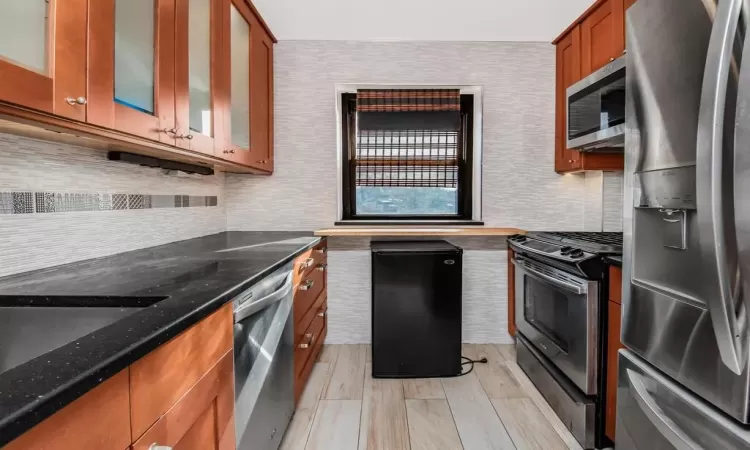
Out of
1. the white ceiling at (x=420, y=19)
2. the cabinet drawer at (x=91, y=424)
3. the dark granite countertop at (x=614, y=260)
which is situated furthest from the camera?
the white ceiling at (x=420, y=19)

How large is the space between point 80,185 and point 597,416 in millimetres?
2389

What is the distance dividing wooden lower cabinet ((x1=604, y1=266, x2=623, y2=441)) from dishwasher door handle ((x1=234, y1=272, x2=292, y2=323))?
4.66 ft

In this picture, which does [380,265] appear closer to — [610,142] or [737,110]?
[610,142]

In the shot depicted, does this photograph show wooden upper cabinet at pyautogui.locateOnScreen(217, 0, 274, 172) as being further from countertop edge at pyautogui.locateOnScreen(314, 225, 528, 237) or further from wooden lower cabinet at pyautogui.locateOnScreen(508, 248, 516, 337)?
wooden lower cabinet at pyautogui.locateOnScreen(508, 248, 516, 337)

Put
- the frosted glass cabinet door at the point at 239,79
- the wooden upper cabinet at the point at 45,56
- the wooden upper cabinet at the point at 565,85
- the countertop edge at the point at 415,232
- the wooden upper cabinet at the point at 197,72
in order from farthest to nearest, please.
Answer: the countertop edge at the point at 415,232, the wooden upper cabinet at the point at 565,85, the frosted glass cabinet door at the point at 239,79, the wooden upper cabinet at the point at 197,72, the wooden upper cabinet at the point at 45,56

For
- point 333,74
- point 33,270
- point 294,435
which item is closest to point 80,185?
point 33,270

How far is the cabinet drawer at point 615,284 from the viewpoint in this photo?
1753 mm

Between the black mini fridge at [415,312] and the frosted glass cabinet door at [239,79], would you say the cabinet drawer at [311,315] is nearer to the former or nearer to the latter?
the black mini fridge at [415,312]

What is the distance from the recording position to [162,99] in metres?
1.48

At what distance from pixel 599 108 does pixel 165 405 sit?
2186 mm

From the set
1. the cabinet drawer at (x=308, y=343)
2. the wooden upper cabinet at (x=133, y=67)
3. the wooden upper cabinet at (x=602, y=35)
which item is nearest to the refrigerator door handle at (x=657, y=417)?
the cabinet drawer at (x=308, y=343)

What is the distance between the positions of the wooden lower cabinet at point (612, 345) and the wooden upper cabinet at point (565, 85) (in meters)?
1.16

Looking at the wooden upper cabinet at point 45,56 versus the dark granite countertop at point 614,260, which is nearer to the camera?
the wooden upper cabinet at point 45,56

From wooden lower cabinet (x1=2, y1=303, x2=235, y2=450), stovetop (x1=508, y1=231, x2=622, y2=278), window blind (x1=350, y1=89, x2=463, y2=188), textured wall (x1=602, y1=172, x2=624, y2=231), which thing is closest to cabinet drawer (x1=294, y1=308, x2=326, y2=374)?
wooden lower cabinet (x1=2, y1=303, x2=235, y2=450)
